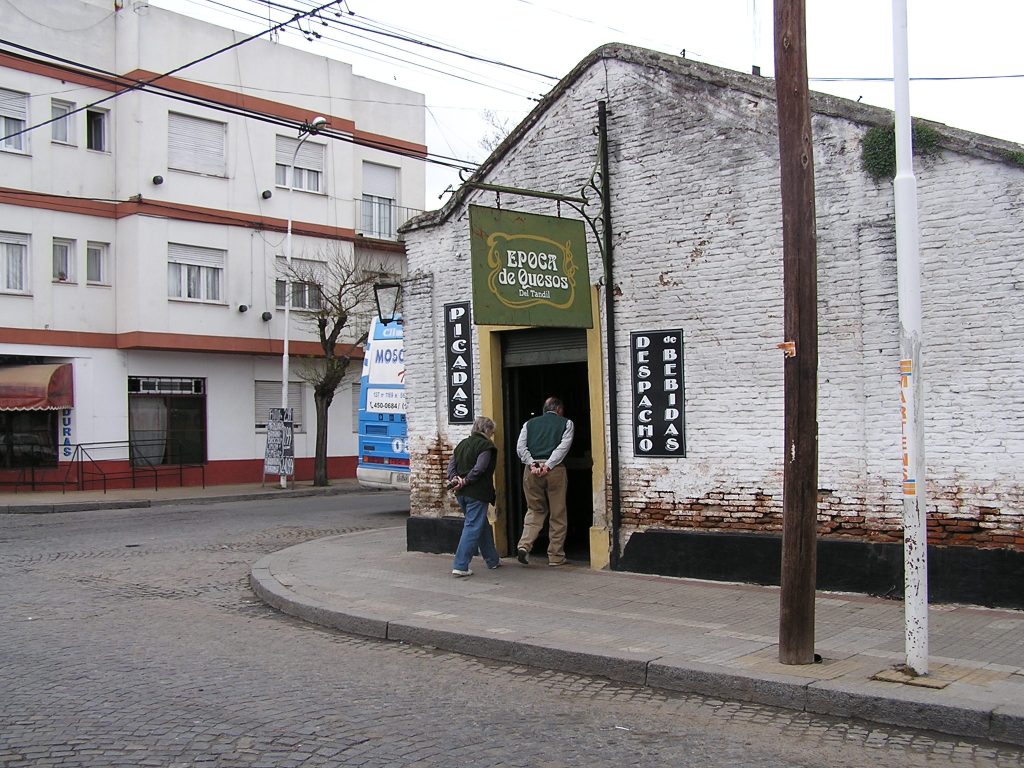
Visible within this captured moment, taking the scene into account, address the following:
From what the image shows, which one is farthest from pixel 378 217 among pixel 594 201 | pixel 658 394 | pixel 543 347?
pixel 658 394

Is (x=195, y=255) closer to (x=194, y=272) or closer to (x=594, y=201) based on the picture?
(x=194, y=272)

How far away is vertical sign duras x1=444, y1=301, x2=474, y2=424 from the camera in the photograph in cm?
1179

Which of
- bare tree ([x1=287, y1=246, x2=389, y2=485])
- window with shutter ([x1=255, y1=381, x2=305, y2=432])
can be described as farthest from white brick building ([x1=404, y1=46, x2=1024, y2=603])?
window with shutter ([x1=255, y1=381, x2=305, y2=432])

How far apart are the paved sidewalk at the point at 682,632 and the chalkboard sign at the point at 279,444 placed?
13.7 metres

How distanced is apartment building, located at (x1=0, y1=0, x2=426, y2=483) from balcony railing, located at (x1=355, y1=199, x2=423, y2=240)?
337 mm

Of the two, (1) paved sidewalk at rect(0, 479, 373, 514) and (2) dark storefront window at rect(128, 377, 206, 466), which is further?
(2) dark storefront window at rect(128, 377, 206, 466)

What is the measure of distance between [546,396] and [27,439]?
1631cm

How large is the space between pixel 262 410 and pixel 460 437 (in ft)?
57.1

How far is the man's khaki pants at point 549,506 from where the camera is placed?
10.9 m

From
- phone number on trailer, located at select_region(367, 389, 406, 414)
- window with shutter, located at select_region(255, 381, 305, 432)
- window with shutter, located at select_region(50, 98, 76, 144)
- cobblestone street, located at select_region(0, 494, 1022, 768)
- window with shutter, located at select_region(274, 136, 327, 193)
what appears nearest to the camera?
cobblestone street, located at select_region(0, 494, 1022, 768)

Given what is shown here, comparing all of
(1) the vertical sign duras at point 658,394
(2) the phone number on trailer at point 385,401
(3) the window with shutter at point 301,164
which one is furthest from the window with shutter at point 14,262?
(1) the vertical sign duras at point 658,394

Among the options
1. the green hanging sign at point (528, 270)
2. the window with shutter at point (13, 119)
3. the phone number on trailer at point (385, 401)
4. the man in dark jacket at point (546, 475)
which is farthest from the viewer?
the window with shutter at point (13, 119)

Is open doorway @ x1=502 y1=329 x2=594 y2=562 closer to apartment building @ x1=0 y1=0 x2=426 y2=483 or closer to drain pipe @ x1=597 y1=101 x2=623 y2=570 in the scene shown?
drain pipe @ x1=597 y1=101 x2=623 y2=570

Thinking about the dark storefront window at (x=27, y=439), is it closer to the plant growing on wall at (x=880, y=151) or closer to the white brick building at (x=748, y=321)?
the white brick building at (x=748, y=321)
